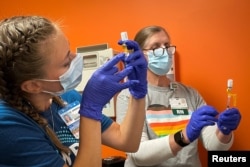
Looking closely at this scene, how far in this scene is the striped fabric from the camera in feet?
5.19

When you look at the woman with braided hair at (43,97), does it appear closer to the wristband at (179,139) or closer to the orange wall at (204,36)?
the wristband at (179,139)

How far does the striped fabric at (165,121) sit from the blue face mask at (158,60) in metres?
0.22

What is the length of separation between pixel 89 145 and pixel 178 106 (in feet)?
2.69

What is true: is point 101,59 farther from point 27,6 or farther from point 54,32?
point 54,32

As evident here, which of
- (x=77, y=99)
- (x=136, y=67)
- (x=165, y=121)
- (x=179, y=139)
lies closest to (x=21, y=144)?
(x=77, y=99)

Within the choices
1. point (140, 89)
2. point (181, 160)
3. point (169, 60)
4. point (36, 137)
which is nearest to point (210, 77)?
point (169, 60)

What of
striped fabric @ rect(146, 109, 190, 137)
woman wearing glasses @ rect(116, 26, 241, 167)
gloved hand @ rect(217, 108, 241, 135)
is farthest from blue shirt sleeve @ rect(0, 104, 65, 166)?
gloved hand @ rect(217, 108, 241, 135)

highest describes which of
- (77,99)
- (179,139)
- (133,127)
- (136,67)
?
(136,67)

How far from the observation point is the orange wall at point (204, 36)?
1.84 meters

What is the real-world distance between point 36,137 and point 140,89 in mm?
472

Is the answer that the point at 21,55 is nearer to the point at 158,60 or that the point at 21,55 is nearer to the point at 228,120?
the point at 158,60

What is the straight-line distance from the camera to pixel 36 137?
859 mm

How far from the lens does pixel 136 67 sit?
1.18 metres

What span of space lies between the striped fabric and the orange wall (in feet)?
1.26
